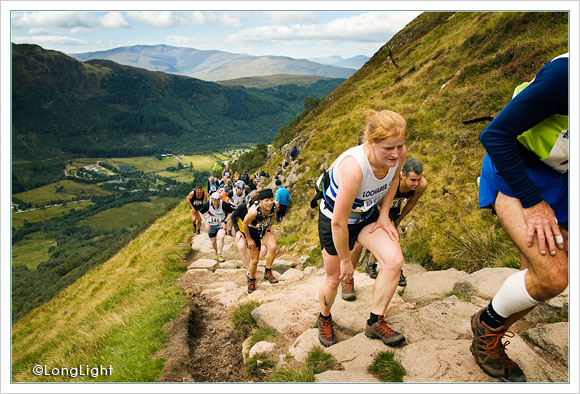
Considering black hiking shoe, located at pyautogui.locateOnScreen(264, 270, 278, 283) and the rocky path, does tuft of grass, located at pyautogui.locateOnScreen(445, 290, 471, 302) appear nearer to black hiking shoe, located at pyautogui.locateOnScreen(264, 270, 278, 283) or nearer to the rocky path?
the rocky path

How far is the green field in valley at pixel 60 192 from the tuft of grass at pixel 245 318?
191 m

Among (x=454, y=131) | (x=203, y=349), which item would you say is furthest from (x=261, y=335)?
(x=454, y=131)

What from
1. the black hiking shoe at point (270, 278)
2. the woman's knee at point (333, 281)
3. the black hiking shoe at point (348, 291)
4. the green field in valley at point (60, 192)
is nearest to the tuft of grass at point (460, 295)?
the black hiking shoe at point (348, 291)

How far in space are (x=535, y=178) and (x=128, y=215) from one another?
15664 cm

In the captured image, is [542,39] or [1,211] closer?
[1,211]

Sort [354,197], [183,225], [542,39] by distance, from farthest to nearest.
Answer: [183,225] → [542,39] → [354,197]

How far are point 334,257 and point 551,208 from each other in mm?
2041

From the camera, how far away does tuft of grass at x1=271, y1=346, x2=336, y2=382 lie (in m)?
3.40

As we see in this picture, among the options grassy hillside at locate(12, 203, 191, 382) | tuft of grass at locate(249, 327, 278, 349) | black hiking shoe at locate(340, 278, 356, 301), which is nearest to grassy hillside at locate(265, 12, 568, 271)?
Result: black hiking shoe at locate(340, 278, 356, 301)

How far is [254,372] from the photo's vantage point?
13.5 ft

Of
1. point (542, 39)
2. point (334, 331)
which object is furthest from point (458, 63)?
point (334, 331)

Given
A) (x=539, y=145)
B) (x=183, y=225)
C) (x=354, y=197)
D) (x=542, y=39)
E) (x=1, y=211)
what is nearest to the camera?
(x=539, y=145)

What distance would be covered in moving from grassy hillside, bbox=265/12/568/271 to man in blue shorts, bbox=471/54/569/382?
327 centimetres

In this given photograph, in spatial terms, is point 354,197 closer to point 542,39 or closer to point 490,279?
point 490,279
